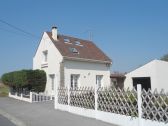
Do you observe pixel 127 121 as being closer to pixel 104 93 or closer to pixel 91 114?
pixel 104 93

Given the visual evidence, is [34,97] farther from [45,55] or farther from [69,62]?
[45,55]

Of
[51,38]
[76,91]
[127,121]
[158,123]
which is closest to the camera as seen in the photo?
[158,123]

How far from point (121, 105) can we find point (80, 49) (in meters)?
17.6

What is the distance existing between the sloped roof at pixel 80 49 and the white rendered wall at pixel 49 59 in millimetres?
498

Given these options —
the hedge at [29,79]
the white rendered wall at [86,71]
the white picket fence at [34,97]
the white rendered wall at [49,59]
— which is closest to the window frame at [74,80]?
the white rendered wall at [86,71]

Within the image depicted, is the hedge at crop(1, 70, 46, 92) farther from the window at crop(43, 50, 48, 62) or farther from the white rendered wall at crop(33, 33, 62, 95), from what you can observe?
the window at crop(43, 50, 48, 62)

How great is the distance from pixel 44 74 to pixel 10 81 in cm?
349

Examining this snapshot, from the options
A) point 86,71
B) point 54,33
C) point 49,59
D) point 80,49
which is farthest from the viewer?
point 80,49

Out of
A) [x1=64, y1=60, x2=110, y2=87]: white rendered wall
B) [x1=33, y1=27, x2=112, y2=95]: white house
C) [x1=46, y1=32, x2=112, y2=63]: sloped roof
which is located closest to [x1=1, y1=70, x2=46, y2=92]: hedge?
[x1=33, y1=27, x2=112, y2=95]: white house

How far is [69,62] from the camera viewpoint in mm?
23750

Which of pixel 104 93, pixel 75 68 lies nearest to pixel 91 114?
pixel 104 93

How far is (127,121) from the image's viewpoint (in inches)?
366

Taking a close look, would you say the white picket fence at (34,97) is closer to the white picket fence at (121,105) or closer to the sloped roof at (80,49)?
the sloped roof at (80,49)

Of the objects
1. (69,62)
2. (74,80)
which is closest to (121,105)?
(69,62)
